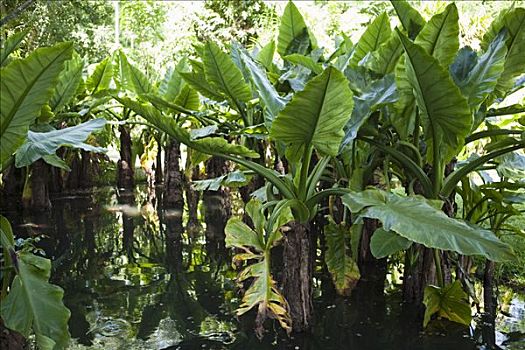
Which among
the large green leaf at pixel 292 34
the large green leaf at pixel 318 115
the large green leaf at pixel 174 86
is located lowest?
the large green leaf at pixel 318 115

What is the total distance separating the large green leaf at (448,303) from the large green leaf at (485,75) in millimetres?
747

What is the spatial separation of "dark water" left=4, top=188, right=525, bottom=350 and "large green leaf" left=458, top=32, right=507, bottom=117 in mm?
955

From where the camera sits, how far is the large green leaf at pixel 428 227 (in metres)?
1.76

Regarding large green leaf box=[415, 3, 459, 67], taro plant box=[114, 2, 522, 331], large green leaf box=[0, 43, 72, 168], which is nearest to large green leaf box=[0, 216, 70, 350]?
large green leaf box=[0, 43, 72, 168]

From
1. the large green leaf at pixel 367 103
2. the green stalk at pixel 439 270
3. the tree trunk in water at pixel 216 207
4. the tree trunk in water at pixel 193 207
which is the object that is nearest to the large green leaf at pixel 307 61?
the large green leaf at pixel 367 103

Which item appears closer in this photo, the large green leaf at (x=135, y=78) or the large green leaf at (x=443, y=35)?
the large green leaf at (x=443, y=35)

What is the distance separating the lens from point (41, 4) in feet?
32.6

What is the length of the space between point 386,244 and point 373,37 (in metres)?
1.23

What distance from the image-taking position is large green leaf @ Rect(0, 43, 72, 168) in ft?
4.53

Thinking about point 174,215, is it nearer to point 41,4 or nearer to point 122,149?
point 122,149

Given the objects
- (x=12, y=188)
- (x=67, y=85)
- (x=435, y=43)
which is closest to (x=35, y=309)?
(x=435, y=43)

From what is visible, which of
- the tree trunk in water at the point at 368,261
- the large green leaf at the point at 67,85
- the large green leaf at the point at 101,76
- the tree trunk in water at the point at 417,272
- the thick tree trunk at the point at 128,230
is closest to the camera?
the tree trunk in water at the point at 417,272

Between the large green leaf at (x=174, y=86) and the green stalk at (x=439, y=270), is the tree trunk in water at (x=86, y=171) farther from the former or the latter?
the green stalk at (x=439, y=270)

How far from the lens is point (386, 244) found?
213 cm
